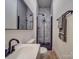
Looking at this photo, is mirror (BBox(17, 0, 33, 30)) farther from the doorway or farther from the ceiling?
the doorway

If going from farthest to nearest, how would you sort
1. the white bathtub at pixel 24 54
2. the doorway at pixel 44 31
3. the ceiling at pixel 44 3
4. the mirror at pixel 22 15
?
the doorway at pixel 44 31, the ceiling at pixel 44 3, the mirror at pixel 22 15, the white bathtub at pixel 24 54

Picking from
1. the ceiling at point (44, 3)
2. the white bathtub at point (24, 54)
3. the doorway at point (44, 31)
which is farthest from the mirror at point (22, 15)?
the doorway at point (44, 31)

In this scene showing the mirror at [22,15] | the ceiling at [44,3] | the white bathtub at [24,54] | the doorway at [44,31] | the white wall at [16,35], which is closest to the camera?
the white bathtub at [24,54]

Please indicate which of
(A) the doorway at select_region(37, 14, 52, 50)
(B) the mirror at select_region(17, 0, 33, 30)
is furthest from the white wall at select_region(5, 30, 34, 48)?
(A) the doorway at select_region(37, 14, 52, 50)

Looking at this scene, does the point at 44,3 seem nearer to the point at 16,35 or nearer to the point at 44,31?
the point at 44,31

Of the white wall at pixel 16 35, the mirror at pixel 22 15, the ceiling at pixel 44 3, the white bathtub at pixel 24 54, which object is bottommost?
the white bathtub at pixel 24 54

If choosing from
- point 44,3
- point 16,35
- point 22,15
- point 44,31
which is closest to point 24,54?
point 16,35

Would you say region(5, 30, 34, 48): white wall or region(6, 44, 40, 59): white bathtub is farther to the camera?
region(5, 30, 34, 48): white wall

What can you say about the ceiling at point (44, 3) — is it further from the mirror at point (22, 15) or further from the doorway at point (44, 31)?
the mirror at point (22, 15)
